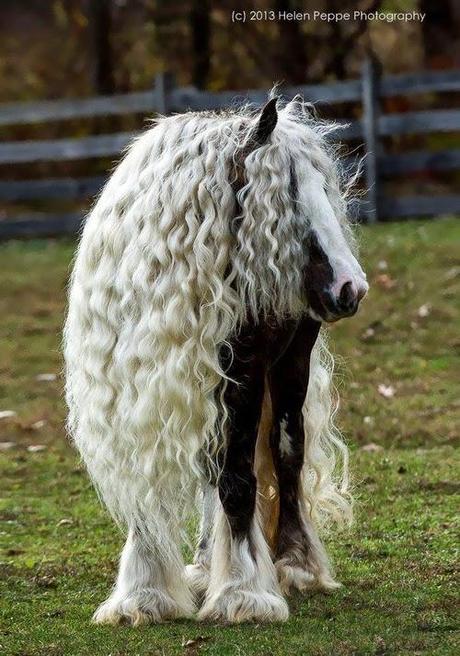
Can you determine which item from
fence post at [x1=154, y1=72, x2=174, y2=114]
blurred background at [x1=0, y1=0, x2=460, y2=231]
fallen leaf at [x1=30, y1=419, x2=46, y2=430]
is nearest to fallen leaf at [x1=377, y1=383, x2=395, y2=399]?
fallen leaf at [x1=30, y1=419, x2=46, y2=430]

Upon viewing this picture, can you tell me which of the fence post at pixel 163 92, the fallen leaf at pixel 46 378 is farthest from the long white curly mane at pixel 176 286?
the fence post at pixel 163 92

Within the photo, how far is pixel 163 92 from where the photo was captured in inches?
580

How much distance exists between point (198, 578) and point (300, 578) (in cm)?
35

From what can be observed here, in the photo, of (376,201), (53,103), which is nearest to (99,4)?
(53,103)

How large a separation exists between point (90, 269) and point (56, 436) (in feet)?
13.6

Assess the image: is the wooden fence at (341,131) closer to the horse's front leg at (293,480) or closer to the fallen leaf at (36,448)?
the fallen leaf at (36,448)

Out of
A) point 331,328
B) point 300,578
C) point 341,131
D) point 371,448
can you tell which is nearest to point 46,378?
point 331,328

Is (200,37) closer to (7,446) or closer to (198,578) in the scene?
(7,446)

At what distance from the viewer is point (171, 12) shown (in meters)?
20.0

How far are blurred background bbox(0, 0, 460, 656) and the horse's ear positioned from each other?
1.52 metres

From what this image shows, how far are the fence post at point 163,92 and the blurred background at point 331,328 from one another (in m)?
0.02

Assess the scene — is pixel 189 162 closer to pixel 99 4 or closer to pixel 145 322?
pixel 145 322

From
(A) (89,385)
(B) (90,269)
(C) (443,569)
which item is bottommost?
(C) (443,569)

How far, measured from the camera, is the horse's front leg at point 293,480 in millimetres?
4781
